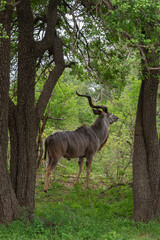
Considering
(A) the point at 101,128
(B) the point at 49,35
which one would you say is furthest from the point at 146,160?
(A) the point at 101,128

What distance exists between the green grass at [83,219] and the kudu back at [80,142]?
632 mm

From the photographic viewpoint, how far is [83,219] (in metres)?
5.79

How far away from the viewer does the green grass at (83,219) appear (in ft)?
16.4

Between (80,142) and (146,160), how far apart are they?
9.67 ft

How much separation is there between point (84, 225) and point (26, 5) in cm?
415

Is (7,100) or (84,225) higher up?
(7,100)

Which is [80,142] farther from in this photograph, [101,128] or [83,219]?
[83,219]

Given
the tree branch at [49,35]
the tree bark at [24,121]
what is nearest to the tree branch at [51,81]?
the tree bark at [24,121]

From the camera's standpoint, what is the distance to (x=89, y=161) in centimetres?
937

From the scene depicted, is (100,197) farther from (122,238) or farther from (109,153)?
(122,238)

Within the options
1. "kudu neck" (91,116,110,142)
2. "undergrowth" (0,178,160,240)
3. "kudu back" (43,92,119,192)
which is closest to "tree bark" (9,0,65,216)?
"undergrowth" (0,178,160,240)

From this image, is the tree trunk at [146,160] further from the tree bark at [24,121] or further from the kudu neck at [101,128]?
the kudu neck at [101,128]

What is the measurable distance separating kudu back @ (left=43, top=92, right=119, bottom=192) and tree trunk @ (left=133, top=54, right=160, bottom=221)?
180cm

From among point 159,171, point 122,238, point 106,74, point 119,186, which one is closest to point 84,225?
point 122,238
